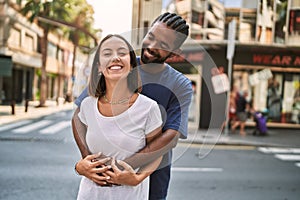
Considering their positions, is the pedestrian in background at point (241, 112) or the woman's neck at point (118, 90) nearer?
the woman's neck at point (118, 90)

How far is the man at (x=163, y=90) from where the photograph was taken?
2.94 feet

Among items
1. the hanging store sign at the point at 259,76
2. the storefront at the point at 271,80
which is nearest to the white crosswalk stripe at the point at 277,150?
the storefront at the point at 271,80

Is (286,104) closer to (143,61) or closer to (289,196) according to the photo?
(289,196)

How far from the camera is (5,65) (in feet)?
4.96

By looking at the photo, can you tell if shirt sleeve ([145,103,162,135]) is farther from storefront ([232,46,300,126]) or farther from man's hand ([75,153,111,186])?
storefront ([232,46,300,126])

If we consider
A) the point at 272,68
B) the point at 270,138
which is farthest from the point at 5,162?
the point at 272,68

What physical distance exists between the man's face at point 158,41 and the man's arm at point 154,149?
0.21 meters

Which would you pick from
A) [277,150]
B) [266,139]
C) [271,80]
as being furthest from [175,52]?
[271,80]

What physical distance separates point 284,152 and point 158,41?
5.77 meters

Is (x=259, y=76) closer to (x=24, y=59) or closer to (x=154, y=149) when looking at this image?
(x=24, y=59)

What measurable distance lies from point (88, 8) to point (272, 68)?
347 inches

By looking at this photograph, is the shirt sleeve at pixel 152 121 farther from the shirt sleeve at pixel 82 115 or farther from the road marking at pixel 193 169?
the road marking at pixel 193 169

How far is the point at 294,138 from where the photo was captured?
7863 millimetres

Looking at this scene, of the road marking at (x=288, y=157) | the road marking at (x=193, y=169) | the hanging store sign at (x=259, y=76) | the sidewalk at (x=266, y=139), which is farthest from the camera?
the hanging store sign at (x=259, y=76)
